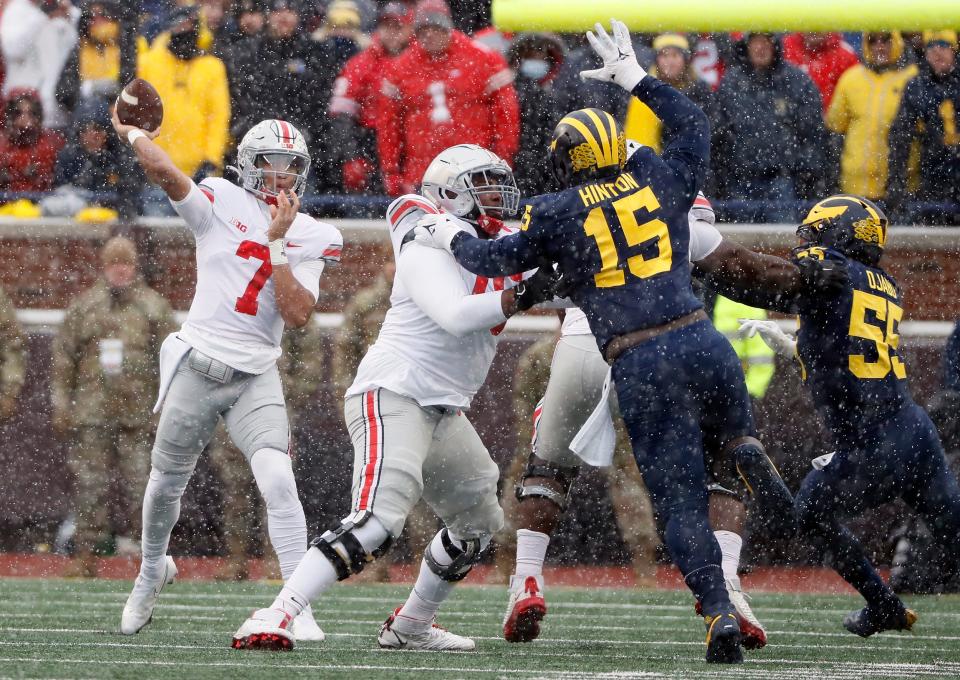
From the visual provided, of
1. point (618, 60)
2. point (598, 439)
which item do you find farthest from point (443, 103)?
point (598, 439)

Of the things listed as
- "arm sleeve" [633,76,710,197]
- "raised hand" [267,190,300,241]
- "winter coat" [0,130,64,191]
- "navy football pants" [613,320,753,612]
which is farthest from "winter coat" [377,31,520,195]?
"navy football pants" [613,320,753,612]

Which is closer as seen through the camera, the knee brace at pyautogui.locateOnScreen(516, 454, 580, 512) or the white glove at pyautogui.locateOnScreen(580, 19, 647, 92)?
the white glove at pyautogui.locateOnScreen(580, 19, 647, 92)

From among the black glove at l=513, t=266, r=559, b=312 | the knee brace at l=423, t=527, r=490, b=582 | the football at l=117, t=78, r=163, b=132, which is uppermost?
the football at l=117, t=78, r=163, b=132

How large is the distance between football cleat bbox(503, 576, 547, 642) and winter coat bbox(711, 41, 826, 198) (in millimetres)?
4360

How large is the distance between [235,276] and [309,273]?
0.30 m

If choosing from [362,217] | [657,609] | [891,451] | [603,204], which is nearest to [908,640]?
[891,451]

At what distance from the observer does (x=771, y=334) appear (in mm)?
6535

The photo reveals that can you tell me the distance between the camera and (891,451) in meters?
6.04

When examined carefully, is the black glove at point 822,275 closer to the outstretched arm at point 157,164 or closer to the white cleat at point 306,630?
the white cleat at point 306,630

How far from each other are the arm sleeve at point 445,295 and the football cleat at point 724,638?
1.20m

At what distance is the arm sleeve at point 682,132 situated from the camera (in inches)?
218

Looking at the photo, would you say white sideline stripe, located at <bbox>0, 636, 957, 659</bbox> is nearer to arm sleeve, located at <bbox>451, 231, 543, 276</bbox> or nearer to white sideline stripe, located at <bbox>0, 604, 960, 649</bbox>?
white sideline stripe, located at <bbox>0, 604, 960, 649</bbox>

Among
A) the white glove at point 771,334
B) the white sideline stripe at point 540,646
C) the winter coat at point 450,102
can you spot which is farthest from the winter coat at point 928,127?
the white sideline stripe at point 540,646

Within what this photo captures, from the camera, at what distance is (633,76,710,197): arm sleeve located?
5535 mm
